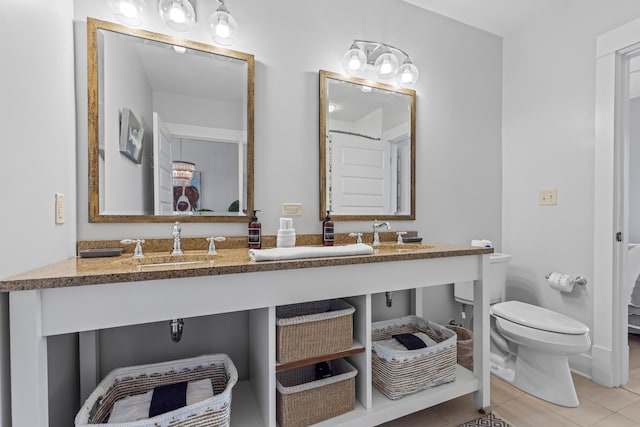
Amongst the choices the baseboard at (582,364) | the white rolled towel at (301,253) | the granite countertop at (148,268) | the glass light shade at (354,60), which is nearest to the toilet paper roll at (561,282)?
the baseboard at (582,364)

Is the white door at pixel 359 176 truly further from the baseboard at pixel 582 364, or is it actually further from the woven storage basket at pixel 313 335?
the baseboard at pixel 582 364

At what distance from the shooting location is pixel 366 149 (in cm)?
203

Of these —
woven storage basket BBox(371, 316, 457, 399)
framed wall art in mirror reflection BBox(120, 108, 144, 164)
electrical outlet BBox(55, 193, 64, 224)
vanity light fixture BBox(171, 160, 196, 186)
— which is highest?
framed wall art in mirror reflection BBox(120, 108, 144, 164)

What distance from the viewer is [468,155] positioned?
2.39m

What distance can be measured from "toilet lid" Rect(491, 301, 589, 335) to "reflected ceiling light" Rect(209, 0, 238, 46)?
217 cm

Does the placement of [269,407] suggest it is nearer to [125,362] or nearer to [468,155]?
[125,362]

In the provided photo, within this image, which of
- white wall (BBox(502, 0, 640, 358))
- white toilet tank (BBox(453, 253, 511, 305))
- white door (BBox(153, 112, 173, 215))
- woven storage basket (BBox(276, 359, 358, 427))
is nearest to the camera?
woven storage basket (BBox(276, 359, 358, 427))

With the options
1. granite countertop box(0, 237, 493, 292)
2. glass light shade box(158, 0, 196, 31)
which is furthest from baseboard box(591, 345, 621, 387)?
glass light shade box(158, 0, 196, 31)

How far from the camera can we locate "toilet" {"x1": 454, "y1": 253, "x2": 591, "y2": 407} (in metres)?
1.65

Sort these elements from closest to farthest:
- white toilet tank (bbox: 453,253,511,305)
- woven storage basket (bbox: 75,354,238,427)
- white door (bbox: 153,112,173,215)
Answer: woven storage basket (bbox: 75,354,238,427) < white door (bbox: 153,112,173,215) < white toilet tank (bbox: 453,253,511,305)

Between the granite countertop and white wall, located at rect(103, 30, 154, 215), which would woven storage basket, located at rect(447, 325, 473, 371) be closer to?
the granite countertop

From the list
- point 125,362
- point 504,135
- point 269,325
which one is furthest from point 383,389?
point 504,135

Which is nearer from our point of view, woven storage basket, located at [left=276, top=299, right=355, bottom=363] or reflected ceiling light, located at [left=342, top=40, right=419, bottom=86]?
woven storage basket, located at [left=276, top=299, right=355, bottom=363]

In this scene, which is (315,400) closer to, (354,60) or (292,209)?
(292,209)
